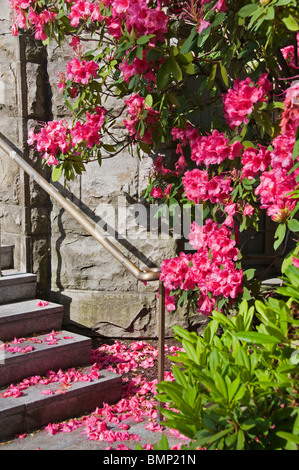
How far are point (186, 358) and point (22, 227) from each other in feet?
7.86

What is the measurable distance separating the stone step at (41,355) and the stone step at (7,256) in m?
0.72

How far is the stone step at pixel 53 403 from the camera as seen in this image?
2559 millimetres

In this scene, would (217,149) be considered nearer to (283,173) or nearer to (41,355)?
(283,173)

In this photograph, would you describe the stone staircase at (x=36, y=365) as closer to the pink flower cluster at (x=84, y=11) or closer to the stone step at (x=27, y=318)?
the stone step at (x=27, y=318)

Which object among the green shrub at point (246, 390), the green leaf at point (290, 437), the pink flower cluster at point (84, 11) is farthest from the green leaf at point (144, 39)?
the green leaf at point (290, 437)

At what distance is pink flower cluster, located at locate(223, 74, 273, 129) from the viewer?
2.29m

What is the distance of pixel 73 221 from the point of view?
3693 millimetres

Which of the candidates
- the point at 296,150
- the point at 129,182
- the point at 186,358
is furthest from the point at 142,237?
the point at 186,358

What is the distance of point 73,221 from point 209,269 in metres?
1.33

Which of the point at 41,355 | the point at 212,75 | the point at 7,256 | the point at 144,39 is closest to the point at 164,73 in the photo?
the point at 144,39

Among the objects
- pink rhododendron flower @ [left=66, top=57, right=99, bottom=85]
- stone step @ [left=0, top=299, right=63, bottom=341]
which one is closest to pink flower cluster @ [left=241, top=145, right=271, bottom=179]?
pink rhododendron flower @ [left=66, top=57, right=99, bottom=85]

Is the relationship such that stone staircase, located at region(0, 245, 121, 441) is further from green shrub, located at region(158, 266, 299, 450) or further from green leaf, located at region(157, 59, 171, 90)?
green leaf, located at region(157, 59, 171, 90)
